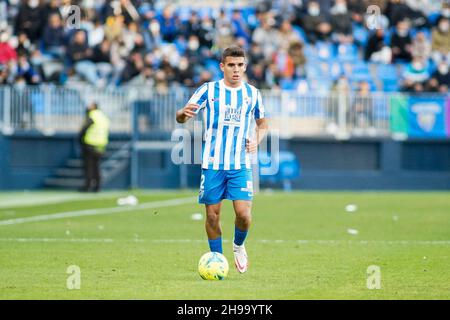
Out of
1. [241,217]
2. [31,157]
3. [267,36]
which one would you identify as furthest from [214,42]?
[241,217]

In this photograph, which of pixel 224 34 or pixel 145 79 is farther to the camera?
pixel 224 34

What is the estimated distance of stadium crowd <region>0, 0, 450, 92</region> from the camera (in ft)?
101

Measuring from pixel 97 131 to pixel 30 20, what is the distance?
453 centimetres

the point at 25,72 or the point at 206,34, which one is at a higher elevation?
the point at 206,34

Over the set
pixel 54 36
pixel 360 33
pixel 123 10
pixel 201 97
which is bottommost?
pixel 201 97

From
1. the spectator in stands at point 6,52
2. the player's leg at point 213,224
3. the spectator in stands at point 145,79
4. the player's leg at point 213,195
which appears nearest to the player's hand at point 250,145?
the player's leg at point 213,195

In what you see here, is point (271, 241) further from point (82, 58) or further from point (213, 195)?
point (82, 58)

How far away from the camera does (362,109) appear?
3114 centimetres

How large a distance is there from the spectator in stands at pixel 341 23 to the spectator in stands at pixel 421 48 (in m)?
1.73

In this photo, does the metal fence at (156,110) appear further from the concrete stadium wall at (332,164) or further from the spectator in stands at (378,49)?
the spectator in stands at (378,49)

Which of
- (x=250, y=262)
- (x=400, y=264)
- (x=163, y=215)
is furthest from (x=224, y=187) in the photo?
(x=163, y=215)

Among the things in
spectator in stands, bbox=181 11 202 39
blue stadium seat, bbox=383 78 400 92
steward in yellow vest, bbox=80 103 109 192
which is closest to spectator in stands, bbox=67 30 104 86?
steward in yellow vest, bbox=80 103 109 192

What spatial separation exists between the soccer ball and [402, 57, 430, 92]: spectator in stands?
20.5 metres

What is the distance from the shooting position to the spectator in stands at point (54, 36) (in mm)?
31438
